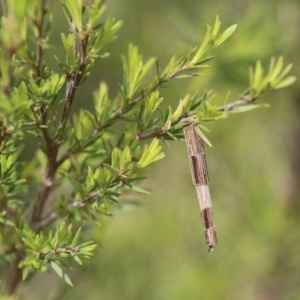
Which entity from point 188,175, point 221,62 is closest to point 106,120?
point 221,62

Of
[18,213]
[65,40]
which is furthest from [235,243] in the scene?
[65,40]

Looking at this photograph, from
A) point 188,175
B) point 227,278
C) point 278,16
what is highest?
point 278,16

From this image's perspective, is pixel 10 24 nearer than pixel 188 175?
Yes

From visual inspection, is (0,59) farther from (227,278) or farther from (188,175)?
(188,175)

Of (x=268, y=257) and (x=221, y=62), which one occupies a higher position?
(x=221, y=62)

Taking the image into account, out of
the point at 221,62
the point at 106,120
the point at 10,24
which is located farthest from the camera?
the point at 221,62

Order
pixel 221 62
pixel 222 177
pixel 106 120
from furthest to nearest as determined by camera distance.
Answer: pixel 222 177 → pixel 221 62 → pixel 106 120
